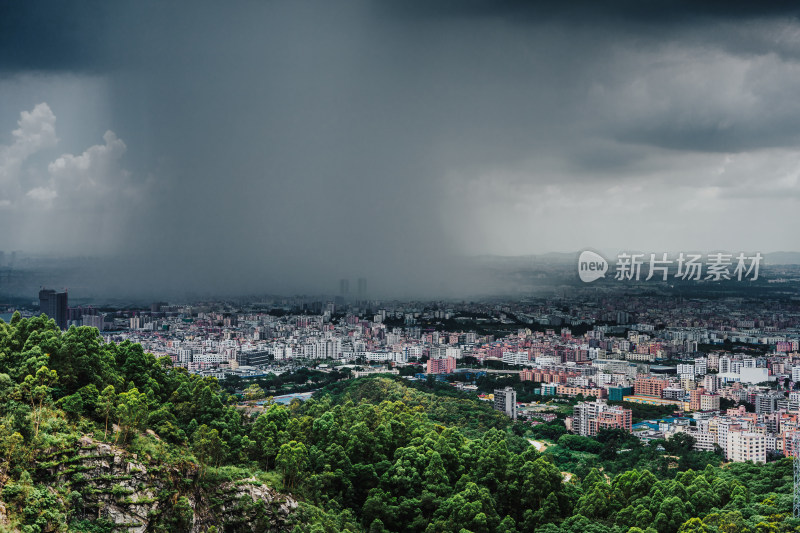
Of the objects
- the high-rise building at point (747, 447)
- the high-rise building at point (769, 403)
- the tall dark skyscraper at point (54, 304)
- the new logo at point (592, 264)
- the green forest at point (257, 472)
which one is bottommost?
the high-rise building at point (747, 447)

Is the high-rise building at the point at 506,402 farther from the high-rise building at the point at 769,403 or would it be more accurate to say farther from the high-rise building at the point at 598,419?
the high-rise building at the point at 769,403

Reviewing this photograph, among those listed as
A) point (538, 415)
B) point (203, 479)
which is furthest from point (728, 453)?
point (203, 479)

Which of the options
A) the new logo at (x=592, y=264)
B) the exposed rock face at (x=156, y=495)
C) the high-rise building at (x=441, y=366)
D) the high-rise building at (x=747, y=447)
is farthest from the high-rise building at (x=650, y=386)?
the exposed rock face at (x=156, y=495)

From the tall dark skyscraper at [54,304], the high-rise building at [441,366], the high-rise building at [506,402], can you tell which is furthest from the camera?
the high-rise building at [441,366]

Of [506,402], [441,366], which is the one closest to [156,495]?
[506,402]

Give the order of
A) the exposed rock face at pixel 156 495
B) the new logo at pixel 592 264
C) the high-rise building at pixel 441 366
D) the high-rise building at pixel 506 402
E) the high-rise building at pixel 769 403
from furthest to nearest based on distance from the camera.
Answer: the high-rise building at pixel 441 366 → the new logo at pixel 592 264 → the high-rise building at pixel 506 402 → the high-rise building at pixel 769 403 → the exposed rock face at pixel 156 495

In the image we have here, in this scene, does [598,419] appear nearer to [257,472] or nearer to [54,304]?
[257,472]

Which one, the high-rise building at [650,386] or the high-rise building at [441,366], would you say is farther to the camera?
the high-rise building at [441,366]
